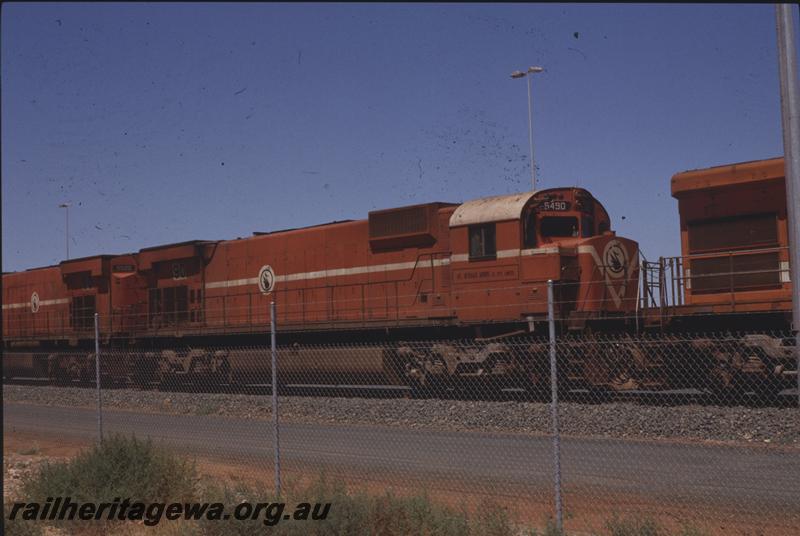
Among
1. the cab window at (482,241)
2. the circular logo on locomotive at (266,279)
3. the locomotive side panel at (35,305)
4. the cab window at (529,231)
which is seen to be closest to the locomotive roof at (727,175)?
the cab window at (529,231)

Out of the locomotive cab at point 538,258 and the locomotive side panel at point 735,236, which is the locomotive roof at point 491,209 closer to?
the locomotive cab at point 538,258

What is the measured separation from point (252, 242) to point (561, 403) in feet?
41.0

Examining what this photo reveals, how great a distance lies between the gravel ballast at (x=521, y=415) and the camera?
13.6 meters

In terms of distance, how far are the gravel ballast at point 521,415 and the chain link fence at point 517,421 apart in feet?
0.16

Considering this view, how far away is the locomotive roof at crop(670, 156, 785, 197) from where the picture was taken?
17.4 m

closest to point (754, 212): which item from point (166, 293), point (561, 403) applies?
point (561, 403)

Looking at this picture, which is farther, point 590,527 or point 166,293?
point 166,293

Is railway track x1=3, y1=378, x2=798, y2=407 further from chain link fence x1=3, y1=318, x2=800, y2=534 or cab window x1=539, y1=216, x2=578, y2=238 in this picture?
cab window x1=539, y1=216, x2=578, y2=238

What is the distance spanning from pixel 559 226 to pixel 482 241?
1851 mm

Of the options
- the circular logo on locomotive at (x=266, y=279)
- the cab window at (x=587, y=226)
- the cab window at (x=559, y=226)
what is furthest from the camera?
the circular logo on locomotive at (x=266, y=279)

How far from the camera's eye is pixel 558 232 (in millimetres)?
19781

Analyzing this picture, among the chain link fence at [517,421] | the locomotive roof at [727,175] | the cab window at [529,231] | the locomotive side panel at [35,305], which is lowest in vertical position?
the chain link fence at [517,421]

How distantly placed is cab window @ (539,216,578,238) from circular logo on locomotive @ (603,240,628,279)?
904mm

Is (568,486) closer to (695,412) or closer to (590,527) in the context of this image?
(590,527)
